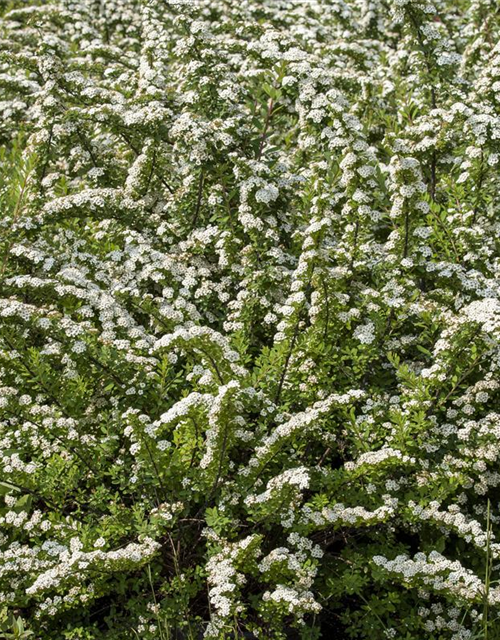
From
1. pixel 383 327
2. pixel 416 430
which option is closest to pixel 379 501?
pixel 416 430

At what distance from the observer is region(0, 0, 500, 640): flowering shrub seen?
10.4 ft

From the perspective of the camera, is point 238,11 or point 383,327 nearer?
point 383,327

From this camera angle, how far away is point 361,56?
673 cm

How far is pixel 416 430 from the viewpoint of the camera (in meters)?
3.53

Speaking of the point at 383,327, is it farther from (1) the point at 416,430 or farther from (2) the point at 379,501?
(2) the point at 379,501

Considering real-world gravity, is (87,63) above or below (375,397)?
above

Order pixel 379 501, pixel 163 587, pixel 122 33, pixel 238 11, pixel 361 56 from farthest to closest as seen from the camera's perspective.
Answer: pixel 122 33 < pixel 238 11 < pixel 361 56 < pixel 379 501 < pixel 163 587

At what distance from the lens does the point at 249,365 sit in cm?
439

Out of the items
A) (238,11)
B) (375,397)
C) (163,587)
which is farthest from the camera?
(238,11)

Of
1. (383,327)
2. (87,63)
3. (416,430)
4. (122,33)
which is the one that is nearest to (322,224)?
(383,327)

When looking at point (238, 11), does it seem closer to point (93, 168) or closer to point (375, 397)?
point (93, 168)

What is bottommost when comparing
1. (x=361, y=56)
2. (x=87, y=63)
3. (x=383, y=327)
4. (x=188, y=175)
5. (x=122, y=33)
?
(x=383, y=327)

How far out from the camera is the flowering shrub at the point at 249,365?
317cm

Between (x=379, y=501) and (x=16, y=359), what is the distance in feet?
6.12
